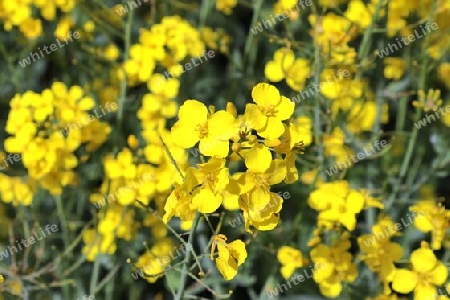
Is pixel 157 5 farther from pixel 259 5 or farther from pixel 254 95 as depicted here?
pixel 254 95

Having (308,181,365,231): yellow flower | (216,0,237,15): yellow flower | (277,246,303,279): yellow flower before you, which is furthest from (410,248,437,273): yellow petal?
(216,0,237,15): yellow flower

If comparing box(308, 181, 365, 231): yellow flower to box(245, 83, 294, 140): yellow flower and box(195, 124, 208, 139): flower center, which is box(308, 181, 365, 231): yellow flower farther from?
box(195, 124, 208, 139): flower center

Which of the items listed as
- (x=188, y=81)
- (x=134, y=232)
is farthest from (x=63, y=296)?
(x=188, y=81)

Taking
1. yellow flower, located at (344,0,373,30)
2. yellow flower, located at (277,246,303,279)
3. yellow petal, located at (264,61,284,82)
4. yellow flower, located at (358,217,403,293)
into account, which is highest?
yellow flower, located at (344,0,373,30)

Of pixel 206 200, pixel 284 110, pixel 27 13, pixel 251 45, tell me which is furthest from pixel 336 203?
pixel 27 13

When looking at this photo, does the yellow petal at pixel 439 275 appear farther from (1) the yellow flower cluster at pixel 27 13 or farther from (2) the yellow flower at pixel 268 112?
(1) the yellow flower cluster at pixel 27 13

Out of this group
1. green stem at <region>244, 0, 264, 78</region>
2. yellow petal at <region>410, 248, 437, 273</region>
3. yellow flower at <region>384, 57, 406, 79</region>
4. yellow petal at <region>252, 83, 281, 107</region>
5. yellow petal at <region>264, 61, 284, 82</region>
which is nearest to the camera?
yellow petal at <region>252, 83, 281, 107</region>

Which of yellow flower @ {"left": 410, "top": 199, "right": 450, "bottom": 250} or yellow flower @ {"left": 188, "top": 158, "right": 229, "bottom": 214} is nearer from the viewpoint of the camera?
yellow flower @ {"left": 188, "top": 158, "right": 229, "bottom": 214}
